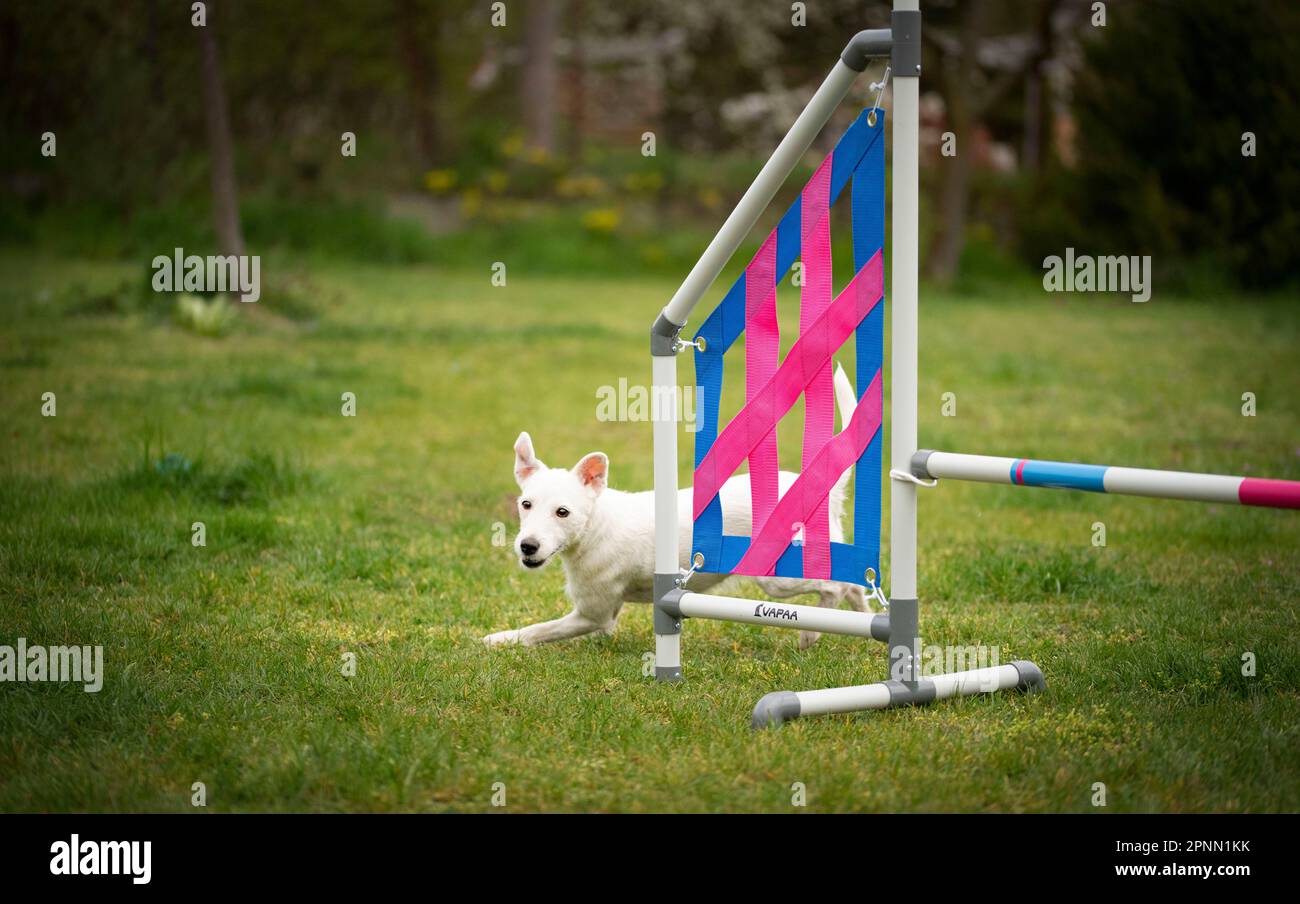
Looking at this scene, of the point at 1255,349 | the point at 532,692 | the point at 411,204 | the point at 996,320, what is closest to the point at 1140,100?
the point at 996,320

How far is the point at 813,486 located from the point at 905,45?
1505 mm

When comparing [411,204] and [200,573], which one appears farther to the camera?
[411,204]

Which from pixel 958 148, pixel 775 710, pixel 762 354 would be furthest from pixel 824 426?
pixel 958 148

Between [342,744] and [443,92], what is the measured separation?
3132 centimetres

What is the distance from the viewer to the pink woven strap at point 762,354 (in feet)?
15.7

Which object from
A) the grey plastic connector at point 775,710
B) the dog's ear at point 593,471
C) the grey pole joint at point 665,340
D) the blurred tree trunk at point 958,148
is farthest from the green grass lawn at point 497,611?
the blurred tree trunk at point 958,148

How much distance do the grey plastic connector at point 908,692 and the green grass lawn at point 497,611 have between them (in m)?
0.06

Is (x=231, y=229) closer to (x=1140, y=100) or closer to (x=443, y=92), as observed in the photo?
(x=1140, y=100)

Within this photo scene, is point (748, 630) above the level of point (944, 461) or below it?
below

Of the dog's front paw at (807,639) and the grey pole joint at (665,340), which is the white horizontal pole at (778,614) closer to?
the dog's front paw at (807,639)

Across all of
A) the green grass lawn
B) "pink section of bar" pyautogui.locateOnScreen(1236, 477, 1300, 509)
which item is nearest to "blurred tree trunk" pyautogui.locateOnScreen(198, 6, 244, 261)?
the green grass lawn

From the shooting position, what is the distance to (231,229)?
14875mm

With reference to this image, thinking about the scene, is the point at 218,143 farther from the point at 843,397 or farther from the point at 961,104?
the point at 961,104

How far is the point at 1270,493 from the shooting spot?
364 cm
